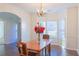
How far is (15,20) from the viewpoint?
5.34 feet

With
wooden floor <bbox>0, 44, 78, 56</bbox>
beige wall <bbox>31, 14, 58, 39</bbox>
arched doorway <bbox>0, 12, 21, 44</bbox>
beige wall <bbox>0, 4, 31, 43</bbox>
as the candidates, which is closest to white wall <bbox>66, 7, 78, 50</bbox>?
wooden floor <bbox>0, 44, 78, 56</bbox>

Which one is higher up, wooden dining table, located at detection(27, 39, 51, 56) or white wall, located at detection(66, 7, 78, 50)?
white wall, located at detection(66, 7, 78, 50)

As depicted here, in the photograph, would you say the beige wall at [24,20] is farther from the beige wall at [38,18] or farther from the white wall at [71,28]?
the white wall at [71,28]

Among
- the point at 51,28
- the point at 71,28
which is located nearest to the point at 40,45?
the point at 51,28

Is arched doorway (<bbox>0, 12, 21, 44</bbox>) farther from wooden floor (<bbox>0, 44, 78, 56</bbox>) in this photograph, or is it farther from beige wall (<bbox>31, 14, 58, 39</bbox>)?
beige wall (<bbox>31, 14, 58, 39</bbox>)

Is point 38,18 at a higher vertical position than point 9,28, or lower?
higher

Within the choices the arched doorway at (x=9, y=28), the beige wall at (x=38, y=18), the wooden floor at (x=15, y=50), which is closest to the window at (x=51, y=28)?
the beige wall at (x=38, y=18)

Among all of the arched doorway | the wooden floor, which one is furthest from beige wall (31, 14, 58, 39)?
the wooden floor

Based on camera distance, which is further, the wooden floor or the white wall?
the white wall

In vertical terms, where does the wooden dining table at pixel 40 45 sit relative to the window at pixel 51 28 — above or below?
below

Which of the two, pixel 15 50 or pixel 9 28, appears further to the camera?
pixel 9 28

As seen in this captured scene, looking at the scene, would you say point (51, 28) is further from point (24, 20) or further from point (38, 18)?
point (24, 20)

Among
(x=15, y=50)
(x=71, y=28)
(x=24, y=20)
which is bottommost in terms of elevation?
(x=15, y=50)

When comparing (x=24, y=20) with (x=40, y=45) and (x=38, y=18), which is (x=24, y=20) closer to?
(x=38, y=18)
